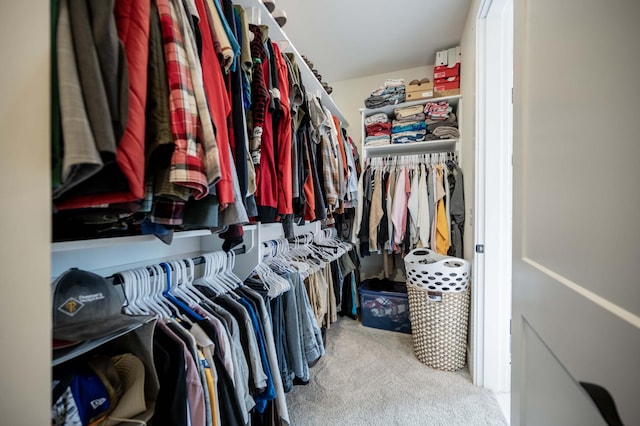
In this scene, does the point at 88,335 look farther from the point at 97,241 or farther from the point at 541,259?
the point at 541,259

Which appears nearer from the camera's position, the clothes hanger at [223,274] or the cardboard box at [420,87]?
the clothes hanger at [223,274]

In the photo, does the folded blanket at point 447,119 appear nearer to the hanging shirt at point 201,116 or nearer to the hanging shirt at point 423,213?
the hanging shirt at point 423,213

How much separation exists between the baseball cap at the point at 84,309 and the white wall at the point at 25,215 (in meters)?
0.24

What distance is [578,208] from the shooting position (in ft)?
1.45

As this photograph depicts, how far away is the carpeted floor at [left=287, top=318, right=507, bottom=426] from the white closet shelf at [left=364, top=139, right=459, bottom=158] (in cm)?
174

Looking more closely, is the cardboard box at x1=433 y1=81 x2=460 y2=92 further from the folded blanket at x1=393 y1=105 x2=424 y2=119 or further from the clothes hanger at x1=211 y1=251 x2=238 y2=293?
the clothes hanger at x1=211 y1=251 x2=238 y2=293

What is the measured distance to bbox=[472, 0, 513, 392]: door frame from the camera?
4.78 ft

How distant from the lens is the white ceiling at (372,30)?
68.2 inches

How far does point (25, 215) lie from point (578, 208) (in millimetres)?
865

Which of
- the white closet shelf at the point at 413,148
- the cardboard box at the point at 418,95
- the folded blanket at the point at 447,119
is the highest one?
the cardboard box at the point at 418,95

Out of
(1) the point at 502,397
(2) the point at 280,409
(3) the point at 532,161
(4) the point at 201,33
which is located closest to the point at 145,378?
(2) the point at 280,409

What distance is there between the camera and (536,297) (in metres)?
Answer: 0.59

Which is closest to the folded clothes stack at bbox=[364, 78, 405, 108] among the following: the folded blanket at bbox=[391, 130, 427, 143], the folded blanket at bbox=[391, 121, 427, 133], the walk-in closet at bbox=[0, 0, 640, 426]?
the folded blanket at bbox=[391, 121, 427, 133]

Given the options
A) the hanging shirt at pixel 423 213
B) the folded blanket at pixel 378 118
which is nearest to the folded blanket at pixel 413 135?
the folded blanket at pixel 378 118
